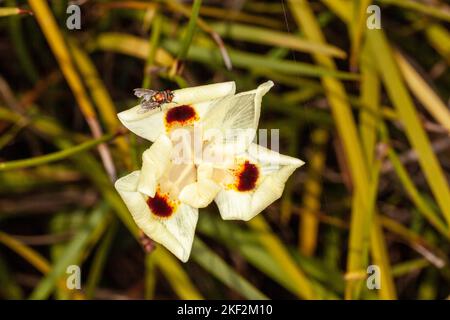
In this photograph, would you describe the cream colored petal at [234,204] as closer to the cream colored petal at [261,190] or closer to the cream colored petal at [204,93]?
the cream colored petal at [261,190]

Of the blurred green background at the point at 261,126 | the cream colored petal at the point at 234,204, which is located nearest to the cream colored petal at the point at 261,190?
the cream colored petal at the point at 234,204

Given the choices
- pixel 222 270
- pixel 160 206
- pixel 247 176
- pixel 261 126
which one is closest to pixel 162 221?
pixel 160 206

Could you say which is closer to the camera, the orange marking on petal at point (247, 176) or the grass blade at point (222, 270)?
the orange marking on petal at point (247, 176)

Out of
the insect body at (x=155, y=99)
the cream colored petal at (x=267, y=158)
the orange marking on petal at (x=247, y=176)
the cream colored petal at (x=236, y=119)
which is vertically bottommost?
the orange marking on petal at (x=247, y=176)

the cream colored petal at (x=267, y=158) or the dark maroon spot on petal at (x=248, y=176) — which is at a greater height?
the cream colored petal at (x=267, y=158)

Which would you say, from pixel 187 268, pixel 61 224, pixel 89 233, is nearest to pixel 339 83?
pixel 187 268

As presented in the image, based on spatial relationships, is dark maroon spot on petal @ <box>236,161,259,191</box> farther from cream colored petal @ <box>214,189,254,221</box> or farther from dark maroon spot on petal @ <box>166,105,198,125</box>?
dark maroon spot on petal @ <box>166,105,198,125</box>

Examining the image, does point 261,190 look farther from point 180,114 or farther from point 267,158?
point 180,114
